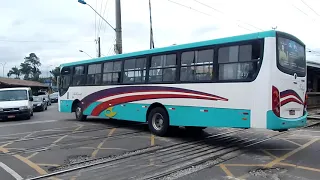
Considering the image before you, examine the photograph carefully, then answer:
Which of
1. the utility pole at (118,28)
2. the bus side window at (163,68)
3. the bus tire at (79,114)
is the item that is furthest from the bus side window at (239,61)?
the utility pole at (118,28)

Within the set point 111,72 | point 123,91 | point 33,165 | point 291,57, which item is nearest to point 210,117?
point 291,57

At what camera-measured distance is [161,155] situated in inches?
308

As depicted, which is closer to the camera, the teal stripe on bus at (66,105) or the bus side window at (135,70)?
the bus side window at (135,70)

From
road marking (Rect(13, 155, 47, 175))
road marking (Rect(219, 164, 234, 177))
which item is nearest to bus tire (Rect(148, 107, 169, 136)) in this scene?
road marking (Rect(219, 164, 234, 177))

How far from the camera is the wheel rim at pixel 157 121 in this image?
1070cm

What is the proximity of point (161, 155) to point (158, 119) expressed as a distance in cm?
309

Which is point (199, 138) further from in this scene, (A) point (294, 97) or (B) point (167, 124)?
(A) point (294, 97)

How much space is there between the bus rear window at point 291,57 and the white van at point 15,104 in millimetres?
15015

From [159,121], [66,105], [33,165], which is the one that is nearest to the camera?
[33,165]

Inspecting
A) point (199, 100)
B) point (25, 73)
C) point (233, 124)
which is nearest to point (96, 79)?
point (199, 100)

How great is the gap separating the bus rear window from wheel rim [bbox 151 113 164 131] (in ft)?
14.3

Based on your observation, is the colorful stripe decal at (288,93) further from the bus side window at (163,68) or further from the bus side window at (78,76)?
the bus side window at (78,76)

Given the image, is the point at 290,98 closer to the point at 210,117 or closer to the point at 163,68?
the point at 210,117

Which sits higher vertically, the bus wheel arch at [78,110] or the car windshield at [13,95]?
the car windshield at [13,95]
